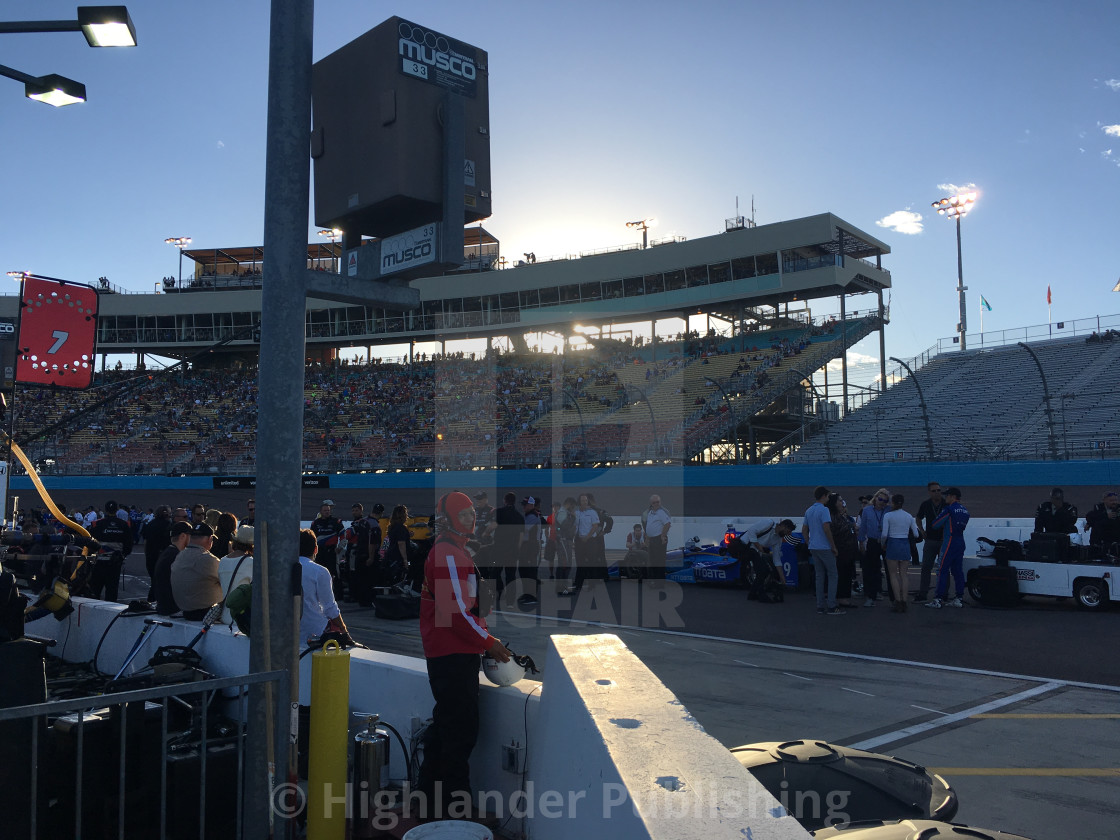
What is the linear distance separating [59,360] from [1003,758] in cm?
869

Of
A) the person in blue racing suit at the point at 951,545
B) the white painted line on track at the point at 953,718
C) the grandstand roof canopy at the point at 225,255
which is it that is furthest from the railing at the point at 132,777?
the grandstand roof canopy at the point at 225,255

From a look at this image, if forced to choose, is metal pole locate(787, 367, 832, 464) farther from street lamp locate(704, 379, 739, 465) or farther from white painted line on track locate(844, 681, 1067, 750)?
white painted line on track locate(844, 681, 1067, 750)

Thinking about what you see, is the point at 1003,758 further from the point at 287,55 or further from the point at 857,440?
the point at 857,440

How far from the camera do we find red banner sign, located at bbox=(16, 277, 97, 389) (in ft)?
24.5

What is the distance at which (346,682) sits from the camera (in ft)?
12.1

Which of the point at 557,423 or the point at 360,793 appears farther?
the point at 557,423

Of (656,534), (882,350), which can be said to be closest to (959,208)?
(882,350)

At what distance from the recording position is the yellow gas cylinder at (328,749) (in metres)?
3.54

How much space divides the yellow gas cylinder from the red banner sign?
5682 mm

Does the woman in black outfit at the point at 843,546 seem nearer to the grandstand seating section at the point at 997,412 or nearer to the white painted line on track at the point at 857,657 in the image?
the white painted line on track at the point at 857,657

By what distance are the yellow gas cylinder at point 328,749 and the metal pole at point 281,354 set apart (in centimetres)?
18

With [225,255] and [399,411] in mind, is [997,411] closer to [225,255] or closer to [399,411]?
[399,411]

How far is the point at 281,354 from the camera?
325cm

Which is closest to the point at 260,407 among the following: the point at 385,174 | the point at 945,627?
the point at 385,174
